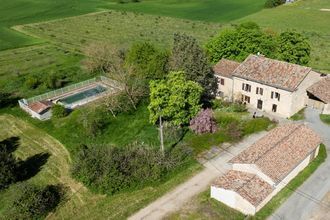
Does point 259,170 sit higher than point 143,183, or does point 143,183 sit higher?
point 259,170

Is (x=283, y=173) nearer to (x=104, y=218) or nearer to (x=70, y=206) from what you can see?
(x=104, y=218)

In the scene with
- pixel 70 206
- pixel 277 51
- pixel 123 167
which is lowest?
pixel 70 206

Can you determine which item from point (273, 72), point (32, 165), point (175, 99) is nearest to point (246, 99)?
point (273, 72)

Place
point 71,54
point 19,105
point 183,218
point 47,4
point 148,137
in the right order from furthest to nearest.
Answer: point 47,4 → point 71,54 → point 19,105 → point 148,137 → point 183,218

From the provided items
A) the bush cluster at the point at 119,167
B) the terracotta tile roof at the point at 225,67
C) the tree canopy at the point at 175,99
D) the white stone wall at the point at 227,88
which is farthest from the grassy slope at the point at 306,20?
the bush cluster at the point at 119,167

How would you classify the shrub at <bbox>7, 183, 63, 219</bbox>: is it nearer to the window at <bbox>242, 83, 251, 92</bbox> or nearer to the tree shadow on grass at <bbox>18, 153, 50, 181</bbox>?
the tree shadow on grass at <bbox>18, 153, 50, 181</bbox>

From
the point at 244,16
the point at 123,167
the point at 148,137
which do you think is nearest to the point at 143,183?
the point at 123,167
